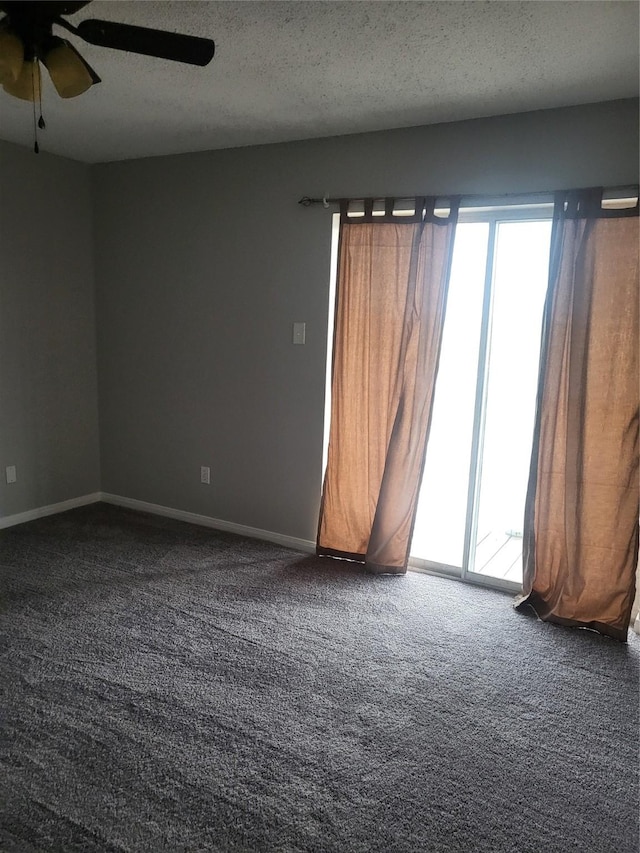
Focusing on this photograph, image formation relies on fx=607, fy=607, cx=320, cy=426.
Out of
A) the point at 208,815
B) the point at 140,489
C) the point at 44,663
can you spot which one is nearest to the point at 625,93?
the point at 208,815

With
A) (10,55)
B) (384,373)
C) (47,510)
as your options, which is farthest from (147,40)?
(47,510)

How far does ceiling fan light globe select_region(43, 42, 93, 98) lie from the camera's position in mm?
1775

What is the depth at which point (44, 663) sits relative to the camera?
2.51 m

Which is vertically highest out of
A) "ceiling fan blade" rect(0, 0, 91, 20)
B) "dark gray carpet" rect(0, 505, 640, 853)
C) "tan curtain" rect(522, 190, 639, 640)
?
"ceiling fan blade" rect(0, 0, 91, 20)

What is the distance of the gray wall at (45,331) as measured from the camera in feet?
12.8

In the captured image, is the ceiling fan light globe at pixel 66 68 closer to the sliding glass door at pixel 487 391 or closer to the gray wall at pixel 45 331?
the sliding glass door at pixel 487 391

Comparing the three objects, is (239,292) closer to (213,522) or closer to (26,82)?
(213,522)

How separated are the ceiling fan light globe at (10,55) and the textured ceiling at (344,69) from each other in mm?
481

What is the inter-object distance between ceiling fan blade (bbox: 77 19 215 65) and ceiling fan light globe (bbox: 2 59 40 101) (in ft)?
0.62

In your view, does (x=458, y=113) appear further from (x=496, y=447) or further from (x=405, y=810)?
(x=405, y=810)

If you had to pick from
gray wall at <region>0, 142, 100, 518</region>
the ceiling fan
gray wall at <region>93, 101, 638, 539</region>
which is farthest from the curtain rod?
gray wall at <region>0, 142, 100, 518</region>

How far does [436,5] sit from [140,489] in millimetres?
3561

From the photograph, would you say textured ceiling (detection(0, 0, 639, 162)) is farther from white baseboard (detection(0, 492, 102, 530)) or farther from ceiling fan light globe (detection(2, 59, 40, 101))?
white baseboard (detection(0, 492, 102, 530))

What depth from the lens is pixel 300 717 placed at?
7.32 ft
